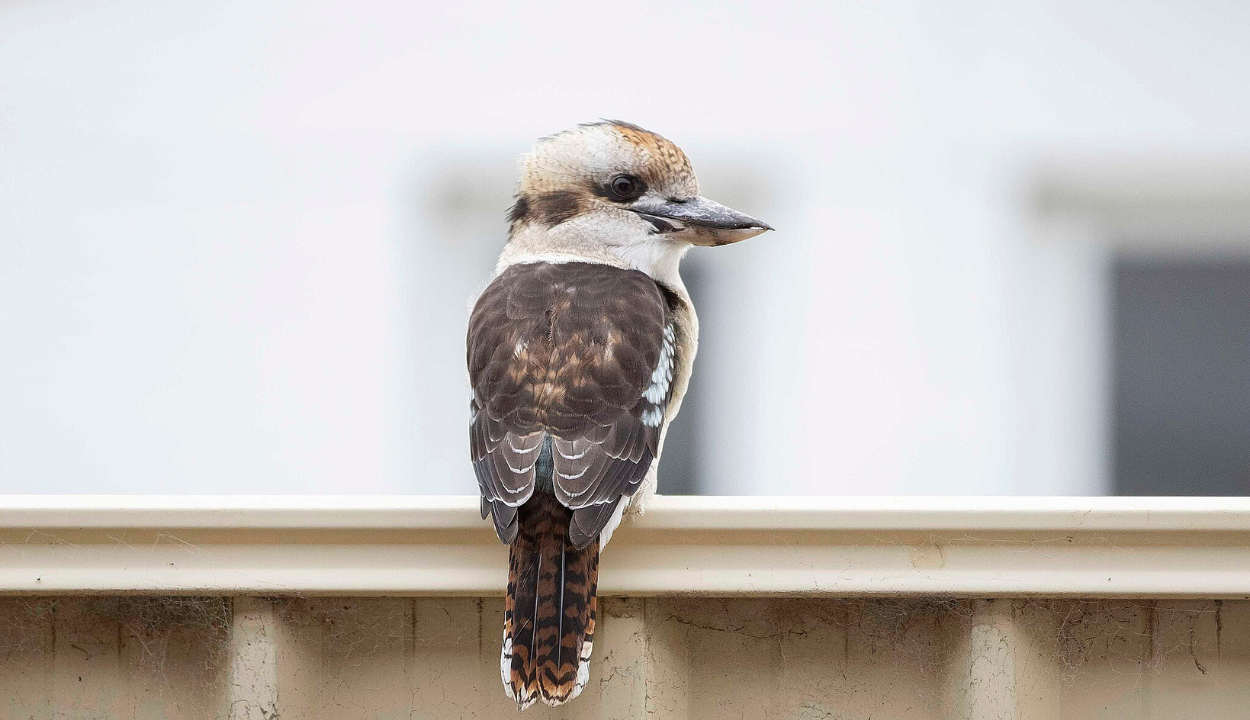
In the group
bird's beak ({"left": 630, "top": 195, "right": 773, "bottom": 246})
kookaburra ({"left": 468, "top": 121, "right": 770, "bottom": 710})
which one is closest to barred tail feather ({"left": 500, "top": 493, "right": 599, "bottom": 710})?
kookaburra ({"left": 468, "top": 121, "right": 770, "bottom": 710})

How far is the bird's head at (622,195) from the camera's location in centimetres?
95

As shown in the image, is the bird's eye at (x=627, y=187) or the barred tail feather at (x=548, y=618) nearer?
the barred tail feather at (x=548, y=618)

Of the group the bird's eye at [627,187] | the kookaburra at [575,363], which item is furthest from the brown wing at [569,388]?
the bird's eye at [627,187]

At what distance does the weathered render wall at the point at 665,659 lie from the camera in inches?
24.5

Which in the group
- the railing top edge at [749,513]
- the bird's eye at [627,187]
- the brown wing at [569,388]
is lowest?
the railing top edge at [749,513]

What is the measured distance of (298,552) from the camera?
2.02 ft

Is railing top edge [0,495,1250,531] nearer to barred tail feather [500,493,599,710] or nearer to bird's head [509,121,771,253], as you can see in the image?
barred tail feather [500,493,599,710]

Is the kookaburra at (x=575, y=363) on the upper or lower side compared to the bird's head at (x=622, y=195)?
lower

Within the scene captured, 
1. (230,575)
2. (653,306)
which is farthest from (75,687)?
(653,306)

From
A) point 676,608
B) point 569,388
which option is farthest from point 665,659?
point 569,388

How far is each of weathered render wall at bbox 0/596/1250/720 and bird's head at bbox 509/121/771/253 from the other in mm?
416

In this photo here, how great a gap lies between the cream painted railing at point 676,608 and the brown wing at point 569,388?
0.04 meters

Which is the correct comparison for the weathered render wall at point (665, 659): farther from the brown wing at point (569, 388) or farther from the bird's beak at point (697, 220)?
the bird's beak at point (697, 220)

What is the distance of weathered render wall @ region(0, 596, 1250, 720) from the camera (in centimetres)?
62
